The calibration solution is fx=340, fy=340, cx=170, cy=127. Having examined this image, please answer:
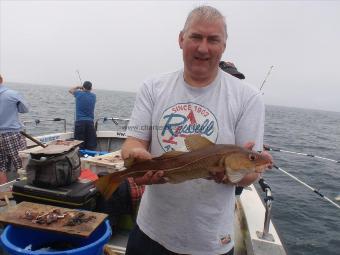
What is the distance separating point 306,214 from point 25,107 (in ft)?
30.3

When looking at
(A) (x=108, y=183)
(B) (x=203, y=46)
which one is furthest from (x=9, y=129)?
(B) (x=203, y=46)

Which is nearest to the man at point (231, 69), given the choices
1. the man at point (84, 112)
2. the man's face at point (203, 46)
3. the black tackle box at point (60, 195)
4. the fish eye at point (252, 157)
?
the black tackle box at point (60, 195)

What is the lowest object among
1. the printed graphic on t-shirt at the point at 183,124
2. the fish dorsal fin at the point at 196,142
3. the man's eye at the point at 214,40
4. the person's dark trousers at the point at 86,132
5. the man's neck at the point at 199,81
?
the person's dark trousers at the point at 86,132

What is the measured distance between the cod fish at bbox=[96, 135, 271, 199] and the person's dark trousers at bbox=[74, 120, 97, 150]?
7.97 metres

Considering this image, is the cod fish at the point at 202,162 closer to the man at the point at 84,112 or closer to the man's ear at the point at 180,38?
the man's ear at the point at 180,38

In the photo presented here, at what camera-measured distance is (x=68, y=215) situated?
3.50 metres

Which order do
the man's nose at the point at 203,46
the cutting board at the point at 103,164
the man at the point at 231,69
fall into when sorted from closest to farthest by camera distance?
1. the man's nose at the point at 203,46
2. the man at the point at 231,69
3. the cutting board at the point at 103,164

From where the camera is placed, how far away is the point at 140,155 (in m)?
2.54

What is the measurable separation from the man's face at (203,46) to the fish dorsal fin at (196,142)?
0.46 meters

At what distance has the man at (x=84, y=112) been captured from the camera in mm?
10059

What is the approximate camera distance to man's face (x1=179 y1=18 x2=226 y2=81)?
244cm

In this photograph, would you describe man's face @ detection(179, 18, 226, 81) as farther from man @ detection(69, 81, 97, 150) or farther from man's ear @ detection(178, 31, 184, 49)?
man @ detection(69, 81, 97, 150)

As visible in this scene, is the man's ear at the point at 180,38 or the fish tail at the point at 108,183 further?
the fish tail at the point at 108,183

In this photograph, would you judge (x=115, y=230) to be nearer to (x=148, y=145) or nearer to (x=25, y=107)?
(x=148, y=145)
